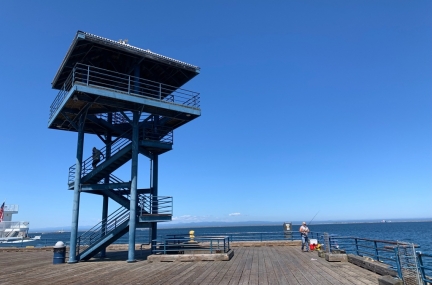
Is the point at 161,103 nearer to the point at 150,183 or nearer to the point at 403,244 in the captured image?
the point at 150,183

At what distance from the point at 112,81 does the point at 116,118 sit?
120 inches

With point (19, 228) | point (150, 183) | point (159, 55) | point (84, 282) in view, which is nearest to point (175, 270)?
point (84, 282)

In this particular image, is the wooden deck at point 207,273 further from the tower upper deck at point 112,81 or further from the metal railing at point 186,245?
the tower upper deck at point 112,81

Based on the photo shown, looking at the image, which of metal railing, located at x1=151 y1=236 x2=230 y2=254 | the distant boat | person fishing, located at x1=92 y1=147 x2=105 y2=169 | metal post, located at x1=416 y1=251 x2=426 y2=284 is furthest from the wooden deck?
the distant boat

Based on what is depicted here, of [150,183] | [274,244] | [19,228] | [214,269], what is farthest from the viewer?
[19,228]

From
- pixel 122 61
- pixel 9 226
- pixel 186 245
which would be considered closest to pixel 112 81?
pixel 122 61

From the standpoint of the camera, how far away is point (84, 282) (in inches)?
418

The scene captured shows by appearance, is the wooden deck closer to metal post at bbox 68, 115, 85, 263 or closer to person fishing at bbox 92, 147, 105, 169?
metal post at bbox 68, 115, 85, 263

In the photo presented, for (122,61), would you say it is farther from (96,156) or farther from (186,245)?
(186,245)

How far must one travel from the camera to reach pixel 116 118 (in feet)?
66.2

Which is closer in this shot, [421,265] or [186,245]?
[421,265]

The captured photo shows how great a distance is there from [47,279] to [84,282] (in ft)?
6.31

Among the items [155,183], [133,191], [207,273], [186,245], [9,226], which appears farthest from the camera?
[9,226]

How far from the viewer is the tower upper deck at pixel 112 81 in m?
15.7
